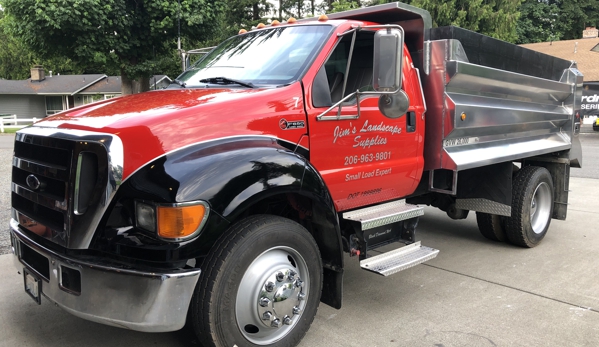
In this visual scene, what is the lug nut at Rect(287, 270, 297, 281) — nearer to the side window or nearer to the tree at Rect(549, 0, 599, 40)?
the side window

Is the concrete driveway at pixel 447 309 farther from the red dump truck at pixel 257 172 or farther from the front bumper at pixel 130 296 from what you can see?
the front bumper at pixel 130 296

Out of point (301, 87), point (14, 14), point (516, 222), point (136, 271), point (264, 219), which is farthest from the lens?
point (14, 14)

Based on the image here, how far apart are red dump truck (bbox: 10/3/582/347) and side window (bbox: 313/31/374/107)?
0.01 m

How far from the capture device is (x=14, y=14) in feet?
62.9

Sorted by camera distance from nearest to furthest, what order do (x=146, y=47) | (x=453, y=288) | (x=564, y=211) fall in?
(x=453, y=288), (x=564, y=211), (x=146, y=47)

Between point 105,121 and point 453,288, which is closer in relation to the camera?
point 105,121

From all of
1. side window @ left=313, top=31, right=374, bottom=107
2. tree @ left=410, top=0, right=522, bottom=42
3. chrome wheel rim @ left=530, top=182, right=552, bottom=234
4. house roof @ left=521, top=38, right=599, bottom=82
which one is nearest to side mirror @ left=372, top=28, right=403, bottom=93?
side window @ left=313, top=31, right=374, bottom=107

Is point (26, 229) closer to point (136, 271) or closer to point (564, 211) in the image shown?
point (136, 271)

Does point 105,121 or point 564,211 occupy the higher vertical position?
point 105,121

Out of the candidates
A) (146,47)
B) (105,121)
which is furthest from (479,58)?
(146,47)

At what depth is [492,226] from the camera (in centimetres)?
611

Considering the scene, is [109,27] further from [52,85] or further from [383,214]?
[52,85]

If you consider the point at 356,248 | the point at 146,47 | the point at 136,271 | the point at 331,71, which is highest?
the point at 146,47

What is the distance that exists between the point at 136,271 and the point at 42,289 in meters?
0.83
